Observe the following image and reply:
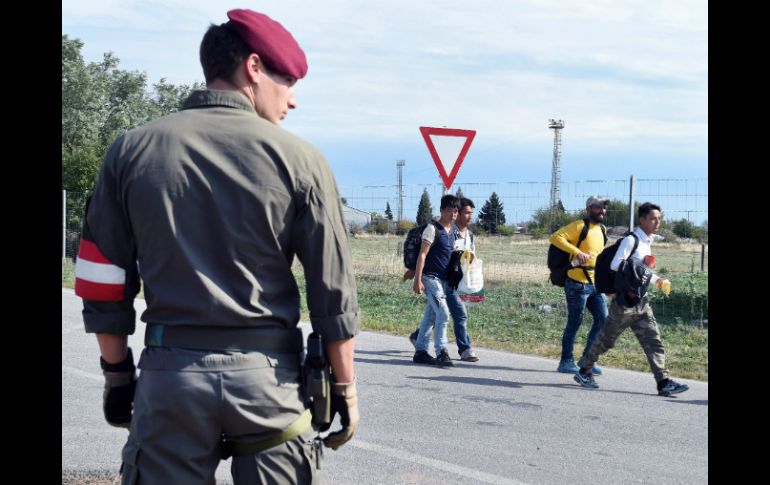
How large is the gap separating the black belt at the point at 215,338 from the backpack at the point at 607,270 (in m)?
6.06

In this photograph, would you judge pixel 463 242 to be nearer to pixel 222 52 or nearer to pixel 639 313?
pixel 639 313

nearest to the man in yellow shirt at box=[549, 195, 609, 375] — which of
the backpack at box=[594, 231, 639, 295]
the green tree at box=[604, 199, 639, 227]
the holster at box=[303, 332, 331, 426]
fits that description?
the backpack at box=[594, 231, 639, 295]

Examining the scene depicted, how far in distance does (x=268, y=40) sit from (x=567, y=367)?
22.4 ft

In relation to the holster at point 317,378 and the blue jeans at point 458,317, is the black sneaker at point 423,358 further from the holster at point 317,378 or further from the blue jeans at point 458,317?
the holster at point 317,378

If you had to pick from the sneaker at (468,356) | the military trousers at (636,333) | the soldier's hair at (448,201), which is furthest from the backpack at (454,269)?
the military trousers at (636,333)

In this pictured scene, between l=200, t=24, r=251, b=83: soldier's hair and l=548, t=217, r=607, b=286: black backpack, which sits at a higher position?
l=200, t=24, r=251, b=83: soldier's hair

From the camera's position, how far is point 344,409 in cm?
263

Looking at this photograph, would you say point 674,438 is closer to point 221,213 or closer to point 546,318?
point 221,213

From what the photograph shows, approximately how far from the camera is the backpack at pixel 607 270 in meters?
8.14

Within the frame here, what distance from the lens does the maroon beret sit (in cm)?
262

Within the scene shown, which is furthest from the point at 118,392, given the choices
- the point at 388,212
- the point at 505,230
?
the point at 388,212

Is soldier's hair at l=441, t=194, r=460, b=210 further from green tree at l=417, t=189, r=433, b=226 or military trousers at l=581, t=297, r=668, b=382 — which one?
green tree at l=417, t=189, r=433, b=226

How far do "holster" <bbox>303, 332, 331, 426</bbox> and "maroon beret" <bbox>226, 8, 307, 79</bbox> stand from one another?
780 millimetres
